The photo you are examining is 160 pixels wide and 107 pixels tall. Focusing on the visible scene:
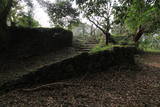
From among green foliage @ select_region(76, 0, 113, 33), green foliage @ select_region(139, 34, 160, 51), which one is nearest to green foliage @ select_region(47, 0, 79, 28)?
green foliage @ select_region(76, 0, 113, 33)

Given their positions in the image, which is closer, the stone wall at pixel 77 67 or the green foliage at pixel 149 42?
the stone wall at pixel 77 67

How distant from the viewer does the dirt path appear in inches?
121

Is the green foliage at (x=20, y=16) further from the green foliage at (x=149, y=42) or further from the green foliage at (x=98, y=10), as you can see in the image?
the green foliage at (x=149, y=42)

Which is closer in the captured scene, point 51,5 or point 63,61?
point 63,61

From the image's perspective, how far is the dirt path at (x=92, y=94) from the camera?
10.1 feet

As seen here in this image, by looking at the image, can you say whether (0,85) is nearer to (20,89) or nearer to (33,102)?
(20,89)

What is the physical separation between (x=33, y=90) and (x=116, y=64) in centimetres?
423

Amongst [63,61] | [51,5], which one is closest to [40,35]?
[63,61]

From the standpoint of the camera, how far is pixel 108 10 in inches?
286

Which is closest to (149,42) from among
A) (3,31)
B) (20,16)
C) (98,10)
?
(98,10)

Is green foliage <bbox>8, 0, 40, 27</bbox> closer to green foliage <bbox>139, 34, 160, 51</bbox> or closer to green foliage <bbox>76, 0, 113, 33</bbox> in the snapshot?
green foliage <bbox>76, 0, 113, 33</bbox>

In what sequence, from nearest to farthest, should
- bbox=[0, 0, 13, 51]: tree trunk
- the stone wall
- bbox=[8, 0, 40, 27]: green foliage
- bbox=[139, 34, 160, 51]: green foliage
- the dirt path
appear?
the dirt path, the stone wall, bbox=[0, 0, 13, 51]: tree trunk, bbox=[139, 34, 160, 51]: green foliage, bbox=[8, 0, 40, 27]: green foliage

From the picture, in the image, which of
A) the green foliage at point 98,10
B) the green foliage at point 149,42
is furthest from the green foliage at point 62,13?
the green foliage at point 149,42

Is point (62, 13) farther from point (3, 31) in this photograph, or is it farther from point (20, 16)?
point (3, 31)
